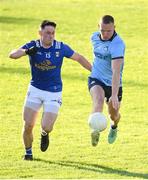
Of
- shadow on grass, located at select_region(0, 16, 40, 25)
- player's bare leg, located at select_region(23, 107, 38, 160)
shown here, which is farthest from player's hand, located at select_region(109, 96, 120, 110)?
shadow on grass, located at select_region(0, 16, 40, 25)

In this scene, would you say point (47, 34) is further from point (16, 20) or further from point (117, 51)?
point (16, 20)

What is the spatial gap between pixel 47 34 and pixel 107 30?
104 cm

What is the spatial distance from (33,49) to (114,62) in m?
1.36

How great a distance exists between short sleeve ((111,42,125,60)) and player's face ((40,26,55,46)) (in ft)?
3.50

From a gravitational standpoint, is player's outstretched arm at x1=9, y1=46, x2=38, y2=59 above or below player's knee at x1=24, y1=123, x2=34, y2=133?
above

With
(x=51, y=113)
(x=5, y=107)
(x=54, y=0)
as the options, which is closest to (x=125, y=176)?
(x=51, y=113)

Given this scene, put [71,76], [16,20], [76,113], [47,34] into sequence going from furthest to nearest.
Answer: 1. [16,20]
2. [71,76]
3. [76,113]
4. [47,34]

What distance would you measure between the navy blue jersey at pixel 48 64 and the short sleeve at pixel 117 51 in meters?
0.70

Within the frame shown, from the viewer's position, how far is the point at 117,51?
1272cm

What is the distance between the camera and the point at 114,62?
1264 cm

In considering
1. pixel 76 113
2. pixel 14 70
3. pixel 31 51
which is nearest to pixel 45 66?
pixel 31 51

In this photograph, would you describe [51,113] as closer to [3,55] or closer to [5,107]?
[5,107]

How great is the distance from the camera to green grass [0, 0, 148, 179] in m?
12.2

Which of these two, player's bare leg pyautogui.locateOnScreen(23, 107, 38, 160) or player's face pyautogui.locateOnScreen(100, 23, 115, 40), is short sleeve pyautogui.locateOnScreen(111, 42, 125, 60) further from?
player's bare leg pyautogui.locateOnScreen(23, 107, 38, 160)
